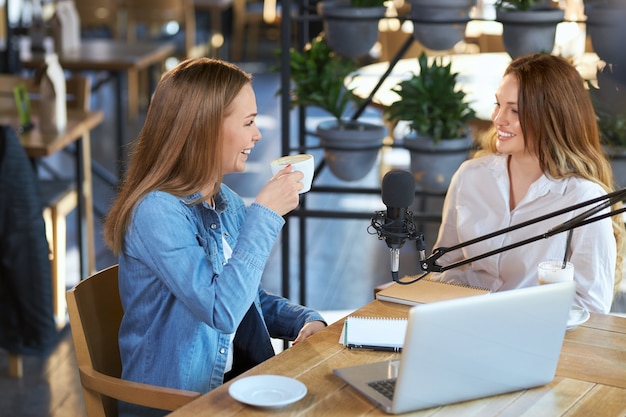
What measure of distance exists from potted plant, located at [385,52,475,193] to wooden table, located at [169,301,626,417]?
1311mm

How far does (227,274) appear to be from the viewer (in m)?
1.82

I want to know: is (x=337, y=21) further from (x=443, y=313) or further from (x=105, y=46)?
(x=105, y=46)

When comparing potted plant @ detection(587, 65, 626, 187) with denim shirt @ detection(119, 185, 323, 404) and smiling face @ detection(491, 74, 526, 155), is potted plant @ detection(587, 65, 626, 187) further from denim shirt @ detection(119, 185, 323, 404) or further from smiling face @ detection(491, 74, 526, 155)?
denim shirt @ detection(119, 185, 323, 404)

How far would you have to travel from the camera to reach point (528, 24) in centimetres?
312

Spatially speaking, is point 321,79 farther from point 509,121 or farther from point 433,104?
point 509,121

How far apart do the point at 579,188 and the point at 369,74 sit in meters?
2.02

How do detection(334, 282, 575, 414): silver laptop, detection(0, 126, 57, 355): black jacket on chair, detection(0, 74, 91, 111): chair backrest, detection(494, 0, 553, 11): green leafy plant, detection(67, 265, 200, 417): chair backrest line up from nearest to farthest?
detection(334, 282, 575, 414): silver laptop < detection(67, 265, 200, 417): chair backrest < detection(494, 0, 553, 11): green leafy plant < detection(0, 126, 57, 355): black jacket on chair < detection(0, 74, 91, 111): chair backrest

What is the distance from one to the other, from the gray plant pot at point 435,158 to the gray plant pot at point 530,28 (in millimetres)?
353

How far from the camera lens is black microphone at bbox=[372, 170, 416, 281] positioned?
164 cm

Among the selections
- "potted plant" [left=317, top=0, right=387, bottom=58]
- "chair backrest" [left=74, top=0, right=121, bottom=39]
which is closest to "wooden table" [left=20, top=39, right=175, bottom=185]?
"potted plant" [left=317, top=0, right=387, bottom=58]

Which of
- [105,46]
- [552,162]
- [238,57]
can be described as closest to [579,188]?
[552,162]

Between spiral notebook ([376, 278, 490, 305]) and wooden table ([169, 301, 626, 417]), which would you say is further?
spiral notebook ([376, 278, 490, 305])

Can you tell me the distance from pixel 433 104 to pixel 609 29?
0.59 m

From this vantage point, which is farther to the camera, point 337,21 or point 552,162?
point 337,21
